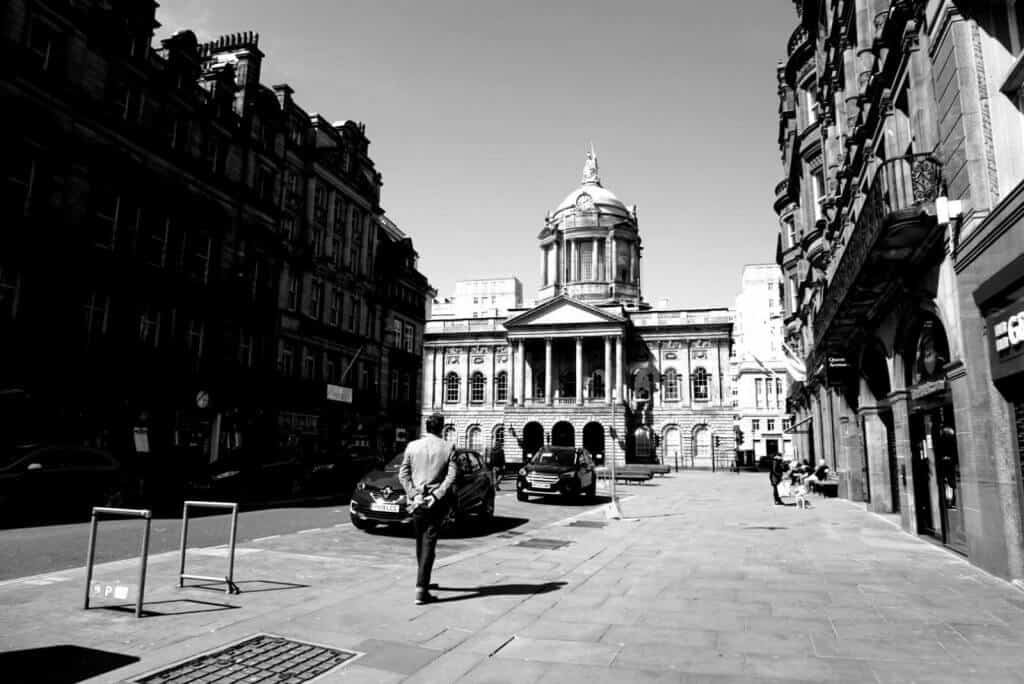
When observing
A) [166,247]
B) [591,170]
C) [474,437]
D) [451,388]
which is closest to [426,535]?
[166,247]

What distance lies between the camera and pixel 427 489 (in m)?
7.14

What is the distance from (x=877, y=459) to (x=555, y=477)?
914cm

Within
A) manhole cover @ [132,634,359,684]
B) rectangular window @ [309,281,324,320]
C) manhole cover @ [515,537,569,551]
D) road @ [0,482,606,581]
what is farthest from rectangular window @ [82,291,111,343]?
manhole cover @ [132,634,359,684]

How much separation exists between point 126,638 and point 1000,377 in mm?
9869

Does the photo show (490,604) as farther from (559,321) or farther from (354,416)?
(559,321)

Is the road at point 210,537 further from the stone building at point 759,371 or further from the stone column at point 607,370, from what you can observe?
the stone building at point 759,371

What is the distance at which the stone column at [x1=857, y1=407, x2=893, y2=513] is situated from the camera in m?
17.3

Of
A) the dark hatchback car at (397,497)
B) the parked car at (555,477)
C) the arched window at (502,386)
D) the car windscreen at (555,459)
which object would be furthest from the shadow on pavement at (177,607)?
the arched window at (502,386)

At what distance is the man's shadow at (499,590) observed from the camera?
23.6 feet

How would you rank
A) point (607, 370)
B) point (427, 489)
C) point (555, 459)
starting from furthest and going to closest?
point (607, 370)
point (555, 459)
point (427, 489)

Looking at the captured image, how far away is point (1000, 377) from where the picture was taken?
834cm

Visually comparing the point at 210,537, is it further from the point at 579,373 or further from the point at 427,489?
the point at 579,373

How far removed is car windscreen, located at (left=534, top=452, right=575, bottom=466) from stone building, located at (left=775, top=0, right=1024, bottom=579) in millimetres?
8800

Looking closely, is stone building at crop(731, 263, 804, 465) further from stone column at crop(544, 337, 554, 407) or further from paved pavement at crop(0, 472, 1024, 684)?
paved pavement at crop(0, 472, 1024, 684)
